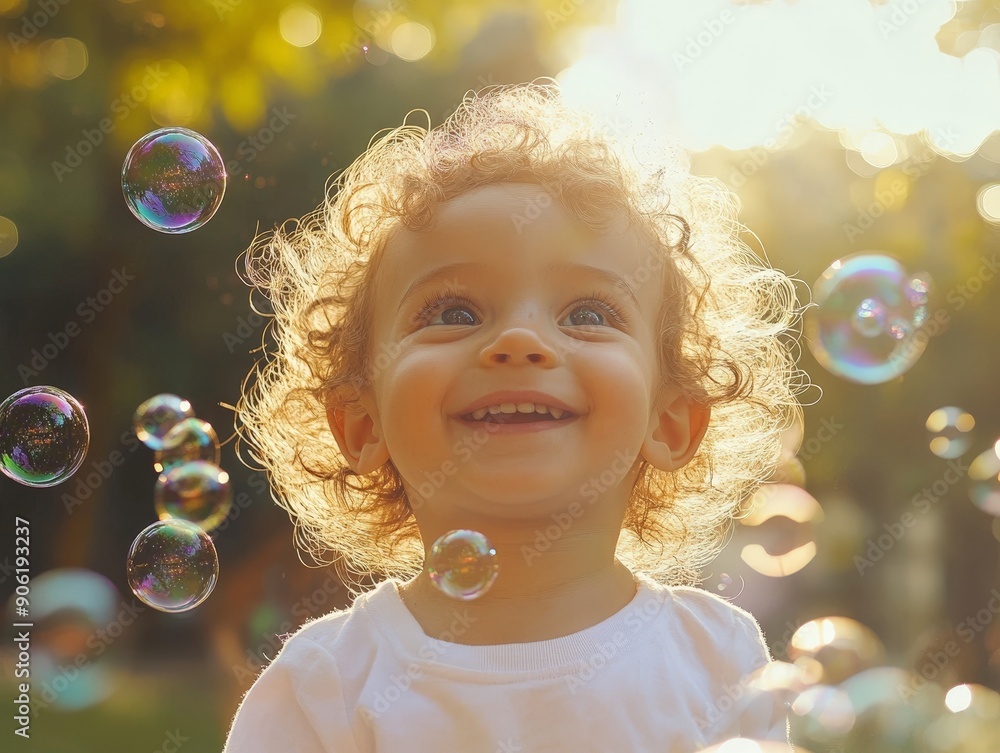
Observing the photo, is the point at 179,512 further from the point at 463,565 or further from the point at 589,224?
the point at 589,224

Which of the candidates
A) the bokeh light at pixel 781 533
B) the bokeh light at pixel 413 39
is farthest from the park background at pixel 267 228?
the bokeh light at pixel 781 533

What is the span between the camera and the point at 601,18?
5027mm

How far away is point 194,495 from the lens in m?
2.90

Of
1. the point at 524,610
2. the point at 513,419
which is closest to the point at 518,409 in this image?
the point at 513,419

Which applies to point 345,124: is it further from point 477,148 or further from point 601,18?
point 477,148

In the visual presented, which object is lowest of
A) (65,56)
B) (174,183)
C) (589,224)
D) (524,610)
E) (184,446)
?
(524,610)

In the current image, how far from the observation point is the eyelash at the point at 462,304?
198cm

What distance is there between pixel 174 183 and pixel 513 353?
129cm

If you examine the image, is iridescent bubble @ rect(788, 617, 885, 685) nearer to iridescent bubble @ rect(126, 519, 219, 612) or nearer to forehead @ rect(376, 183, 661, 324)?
forehead @ rect(376, 183, 661, 324)

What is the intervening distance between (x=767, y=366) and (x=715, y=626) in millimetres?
746

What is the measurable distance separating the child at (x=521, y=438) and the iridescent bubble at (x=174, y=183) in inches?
21.3

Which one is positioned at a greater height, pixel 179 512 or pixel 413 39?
pixel 413 39

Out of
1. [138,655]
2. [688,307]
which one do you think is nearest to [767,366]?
[688,307]

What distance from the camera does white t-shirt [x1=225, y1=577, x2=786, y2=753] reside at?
6.00ft
